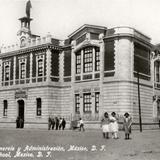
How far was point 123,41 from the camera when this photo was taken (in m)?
37.3

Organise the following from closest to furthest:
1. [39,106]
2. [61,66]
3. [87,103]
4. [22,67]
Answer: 1. [87,103]
2. [39,106]
3. [61,66]
4. [22,67]

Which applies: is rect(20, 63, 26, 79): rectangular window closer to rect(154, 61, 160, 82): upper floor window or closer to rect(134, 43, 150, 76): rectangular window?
rect(134, 43, 150, 76): rectangular window

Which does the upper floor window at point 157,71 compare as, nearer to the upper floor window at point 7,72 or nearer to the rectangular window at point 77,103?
the rectangular window at point 77,103

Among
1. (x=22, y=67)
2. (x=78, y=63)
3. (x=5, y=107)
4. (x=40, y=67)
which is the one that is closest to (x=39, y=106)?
(x=40, y=67)

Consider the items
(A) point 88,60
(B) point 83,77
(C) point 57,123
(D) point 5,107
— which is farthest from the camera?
(D) point 5,107

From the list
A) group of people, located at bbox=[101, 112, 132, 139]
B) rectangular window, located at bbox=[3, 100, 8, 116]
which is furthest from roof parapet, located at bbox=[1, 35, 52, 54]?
group of people, located at bbox=[101, 112, 132, 139]

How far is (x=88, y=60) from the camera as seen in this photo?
132 ft

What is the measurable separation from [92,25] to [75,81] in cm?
599

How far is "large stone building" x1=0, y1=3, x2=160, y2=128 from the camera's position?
123ft

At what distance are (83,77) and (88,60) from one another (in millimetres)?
1795

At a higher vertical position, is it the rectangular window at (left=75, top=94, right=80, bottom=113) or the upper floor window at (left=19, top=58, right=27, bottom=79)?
the upper floor window at (left=19, top=58, right=27, bottom=79)

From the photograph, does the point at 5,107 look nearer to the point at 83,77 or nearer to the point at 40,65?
the point at 40,65

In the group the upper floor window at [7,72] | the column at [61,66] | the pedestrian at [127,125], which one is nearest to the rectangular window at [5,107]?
the upper floor window at [7,72]

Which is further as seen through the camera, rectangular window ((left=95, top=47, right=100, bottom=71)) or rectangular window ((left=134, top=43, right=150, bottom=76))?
rectangular window ((left=95, top=47, right=100, bottom=71))
